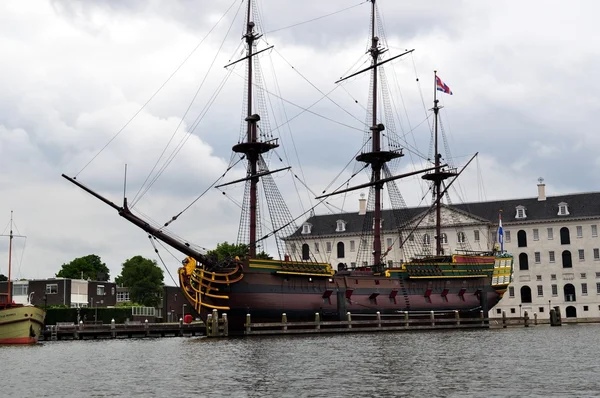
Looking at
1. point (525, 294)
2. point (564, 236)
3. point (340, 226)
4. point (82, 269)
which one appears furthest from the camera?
point (82, 269)

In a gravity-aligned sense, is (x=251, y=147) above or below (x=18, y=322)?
above

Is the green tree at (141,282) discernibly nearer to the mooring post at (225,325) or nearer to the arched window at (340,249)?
the arched window at (340,249)

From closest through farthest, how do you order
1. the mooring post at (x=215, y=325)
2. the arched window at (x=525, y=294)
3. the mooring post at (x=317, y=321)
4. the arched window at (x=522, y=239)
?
the mooring post at (x=215, y=325) → the mooring post at (x=317, y=321) → the arched window at (x=525, y=294) → the arched window at (x=522, y=239)

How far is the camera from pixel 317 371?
26.5 metres

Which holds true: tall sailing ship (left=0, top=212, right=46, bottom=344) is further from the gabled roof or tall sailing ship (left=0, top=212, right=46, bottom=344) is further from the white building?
the gabled roof

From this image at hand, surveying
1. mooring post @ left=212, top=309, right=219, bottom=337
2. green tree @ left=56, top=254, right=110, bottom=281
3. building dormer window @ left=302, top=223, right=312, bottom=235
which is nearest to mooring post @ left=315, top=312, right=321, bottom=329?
mooring post @ left=212, top=309, right=219, bottom=337

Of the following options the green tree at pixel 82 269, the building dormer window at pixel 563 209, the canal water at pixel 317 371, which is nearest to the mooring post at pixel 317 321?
the canal water at pixel 317 371

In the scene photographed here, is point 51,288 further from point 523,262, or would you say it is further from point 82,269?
point 523,262

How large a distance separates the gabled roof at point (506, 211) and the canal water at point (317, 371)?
56.7 meters

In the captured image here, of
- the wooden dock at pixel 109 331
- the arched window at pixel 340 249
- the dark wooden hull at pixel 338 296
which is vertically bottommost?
the wooden dock at pixel 109 331

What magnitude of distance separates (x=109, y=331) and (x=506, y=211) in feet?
200

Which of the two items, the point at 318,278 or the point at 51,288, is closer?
the point at 318,278

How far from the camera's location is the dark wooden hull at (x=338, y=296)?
51.1 m

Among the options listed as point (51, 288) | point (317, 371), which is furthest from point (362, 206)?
point (317, 371)
